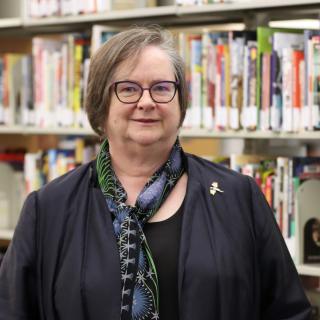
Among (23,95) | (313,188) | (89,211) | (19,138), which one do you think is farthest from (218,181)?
(19,138)

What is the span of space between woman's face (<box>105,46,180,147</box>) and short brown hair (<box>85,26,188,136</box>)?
2 centimetres

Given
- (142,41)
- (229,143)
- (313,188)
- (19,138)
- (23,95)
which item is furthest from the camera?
(19,138)

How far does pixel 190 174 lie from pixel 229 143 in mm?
1499

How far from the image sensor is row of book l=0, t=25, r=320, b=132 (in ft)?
9.18

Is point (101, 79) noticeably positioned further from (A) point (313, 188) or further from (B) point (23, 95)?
(B) point (23, 95)

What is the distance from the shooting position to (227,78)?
9.81 feet

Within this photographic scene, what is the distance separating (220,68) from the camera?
3006 mm

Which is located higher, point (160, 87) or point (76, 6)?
point (76, 6)

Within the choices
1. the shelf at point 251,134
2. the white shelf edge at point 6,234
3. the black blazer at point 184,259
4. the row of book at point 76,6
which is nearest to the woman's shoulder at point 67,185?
the black blazer at point 184,259

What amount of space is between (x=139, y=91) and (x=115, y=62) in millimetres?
91

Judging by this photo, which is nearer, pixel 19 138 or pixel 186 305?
pixel 186 305

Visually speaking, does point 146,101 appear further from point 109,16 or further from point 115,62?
point 109,16

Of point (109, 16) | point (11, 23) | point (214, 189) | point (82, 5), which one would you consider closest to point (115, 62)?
point (214, 189)

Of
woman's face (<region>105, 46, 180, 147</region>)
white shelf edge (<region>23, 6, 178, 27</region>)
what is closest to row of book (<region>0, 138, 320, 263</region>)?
white shelf edge (<region>23, 6, 178, 27</region>)
